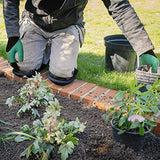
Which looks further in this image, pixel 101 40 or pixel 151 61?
pixel 101 40

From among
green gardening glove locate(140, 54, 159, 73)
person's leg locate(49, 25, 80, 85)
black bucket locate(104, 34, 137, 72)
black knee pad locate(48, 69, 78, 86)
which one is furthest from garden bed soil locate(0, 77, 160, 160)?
black bucket locate(104, 34, 137, 72)

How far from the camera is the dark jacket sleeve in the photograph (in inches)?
81.5

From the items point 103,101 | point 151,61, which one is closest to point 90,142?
point 103,101

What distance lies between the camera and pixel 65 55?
8.59 feet

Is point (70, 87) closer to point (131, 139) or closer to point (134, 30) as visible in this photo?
point (134, 30)

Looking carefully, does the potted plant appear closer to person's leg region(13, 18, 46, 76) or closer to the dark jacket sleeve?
the dark jacket sleeve

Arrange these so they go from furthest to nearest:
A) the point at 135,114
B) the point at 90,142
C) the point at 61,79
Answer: the point at 61,79, the point at 90,142, the point at 135,114

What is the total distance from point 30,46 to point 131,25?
1.17 m

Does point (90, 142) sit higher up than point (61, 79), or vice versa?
point (90, 142)

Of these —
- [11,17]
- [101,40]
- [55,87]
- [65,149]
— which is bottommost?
[101,40]

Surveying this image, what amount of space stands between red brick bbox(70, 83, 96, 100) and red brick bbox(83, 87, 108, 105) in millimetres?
68

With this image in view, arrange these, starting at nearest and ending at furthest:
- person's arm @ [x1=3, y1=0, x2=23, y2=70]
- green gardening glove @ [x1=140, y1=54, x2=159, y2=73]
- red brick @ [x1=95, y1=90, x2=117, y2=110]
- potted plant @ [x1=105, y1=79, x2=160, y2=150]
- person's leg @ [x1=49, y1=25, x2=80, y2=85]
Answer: potted plant @ [x1=105, y1=79, x2=160, y2=150]
green gardening glove @ [x1=140, y1=54, x2=159, y2=73]
red brick @ [x1=95, y1=90, x2=117, y2=110]
person's arm @ [x1=3, y1=0, x2=23, y2=70]
person's leg @ [x1=49, y1=25, x2=80, y2=85]

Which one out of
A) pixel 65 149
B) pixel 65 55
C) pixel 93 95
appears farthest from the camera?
pixel 65 55

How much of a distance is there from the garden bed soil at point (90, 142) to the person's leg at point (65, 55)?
1.39 feet
